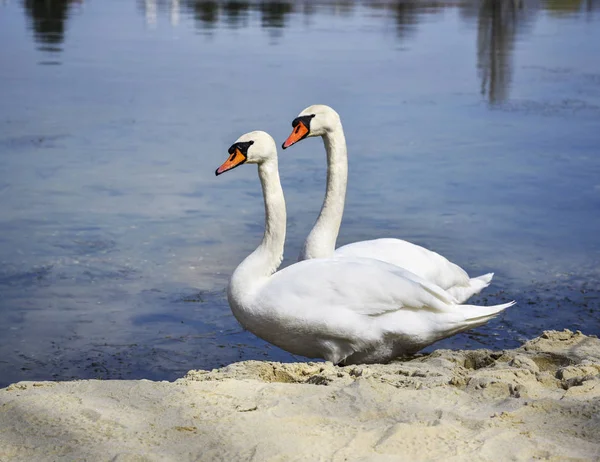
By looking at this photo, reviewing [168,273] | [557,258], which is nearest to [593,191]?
[557,258]

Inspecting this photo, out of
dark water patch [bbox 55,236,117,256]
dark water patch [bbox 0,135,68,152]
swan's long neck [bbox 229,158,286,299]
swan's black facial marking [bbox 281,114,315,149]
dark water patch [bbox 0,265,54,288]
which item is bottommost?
dark water patch [bbox 0,265,54,288]

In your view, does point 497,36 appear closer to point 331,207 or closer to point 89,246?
point 89,246

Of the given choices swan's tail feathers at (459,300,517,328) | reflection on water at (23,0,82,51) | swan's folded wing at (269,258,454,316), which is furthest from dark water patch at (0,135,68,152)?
reflection on water at (23,0,82,51)

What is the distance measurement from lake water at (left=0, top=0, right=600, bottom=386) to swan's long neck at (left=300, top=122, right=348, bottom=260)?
676 mm

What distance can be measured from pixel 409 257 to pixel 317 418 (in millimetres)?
2481

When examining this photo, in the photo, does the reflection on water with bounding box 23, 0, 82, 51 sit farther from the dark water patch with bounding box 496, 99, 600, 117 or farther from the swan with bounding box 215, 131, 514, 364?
the swan with bounding box 215, 131, 514, 364

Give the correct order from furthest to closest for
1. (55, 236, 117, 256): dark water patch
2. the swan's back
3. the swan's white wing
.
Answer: (55, 236, 117, 256): dark water patch < the swan's white wing < the swan's back

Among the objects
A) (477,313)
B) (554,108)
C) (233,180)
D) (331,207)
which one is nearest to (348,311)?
(477,313)

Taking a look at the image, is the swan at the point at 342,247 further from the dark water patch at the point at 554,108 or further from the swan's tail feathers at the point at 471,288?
the dark water patch at the point at 554,108

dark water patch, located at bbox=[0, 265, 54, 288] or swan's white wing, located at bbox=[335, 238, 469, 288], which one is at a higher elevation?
swan's white wing, located at bbox=[335, 238, 469, 288]

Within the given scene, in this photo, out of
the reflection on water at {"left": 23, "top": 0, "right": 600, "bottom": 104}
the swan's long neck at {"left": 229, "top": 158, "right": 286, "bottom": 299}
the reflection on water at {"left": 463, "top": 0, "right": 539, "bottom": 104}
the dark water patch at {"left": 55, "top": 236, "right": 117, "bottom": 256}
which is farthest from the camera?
the reflection on water at {"left": 23, "top": 0, "right": 600, "bottom": 104}

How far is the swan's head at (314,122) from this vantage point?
6.29m

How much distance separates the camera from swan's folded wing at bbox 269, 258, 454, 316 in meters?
5.22

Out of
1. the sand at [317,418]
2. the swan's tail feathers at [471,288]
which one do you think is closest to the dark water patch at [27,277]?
the sand at [317,418]
